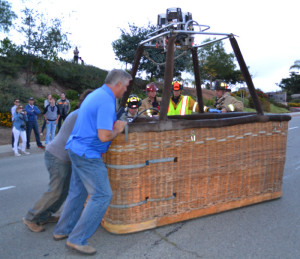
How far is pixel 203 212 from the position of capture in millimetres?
4055

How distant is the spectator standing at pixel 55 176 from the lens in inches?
142

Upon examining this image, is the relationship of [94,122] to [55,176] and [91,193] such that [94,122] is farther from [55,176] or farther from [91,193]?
[55,176]

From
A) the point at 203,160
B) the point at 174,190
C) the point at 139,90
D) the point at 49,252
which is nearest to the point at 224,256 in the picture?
the point at 174,190

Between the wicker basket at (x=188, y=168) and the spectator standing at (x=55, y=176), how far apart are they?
55 centimetres

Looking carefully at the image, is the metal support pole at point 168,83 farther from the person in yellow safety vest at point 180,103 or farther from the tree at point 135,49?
the tree at point 135,49

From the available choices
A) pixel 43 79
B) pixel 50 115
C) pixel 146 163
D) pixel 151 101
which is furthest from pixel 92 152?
pixel 43 79

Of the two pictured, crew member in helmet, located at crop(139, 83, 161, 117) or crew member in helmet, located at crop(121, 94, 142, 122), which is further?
crew member in helmet, located at crop(139, 83, 161, 117)

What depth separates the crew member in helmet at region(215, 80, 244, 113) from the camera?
6.34 metres

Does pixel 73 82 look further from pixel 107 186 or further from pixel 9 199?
pixel 107 186

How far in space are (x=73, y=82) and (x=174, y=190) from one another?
23.1 meters

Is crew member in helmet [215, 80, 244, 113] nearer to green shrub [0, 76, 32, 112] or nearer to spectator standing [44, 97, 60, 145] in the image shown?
spectator standing [44, 97, 60, 145]

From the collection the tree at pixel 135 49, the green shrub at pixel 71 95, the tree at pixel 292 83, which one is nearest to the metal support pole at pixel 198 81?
the green shrub at pixel 71 95

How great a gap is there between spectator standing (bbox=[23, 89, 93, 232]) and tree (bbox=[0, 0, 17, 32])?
2086cm

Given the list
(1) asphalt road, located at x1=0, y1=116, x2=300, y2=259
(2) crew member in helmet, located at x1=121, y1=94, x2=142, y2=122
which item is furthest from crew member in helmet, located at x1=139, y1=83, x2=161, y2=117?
(1) asphalt road, located at x1=0, y1=116, x2=300, y2=259
